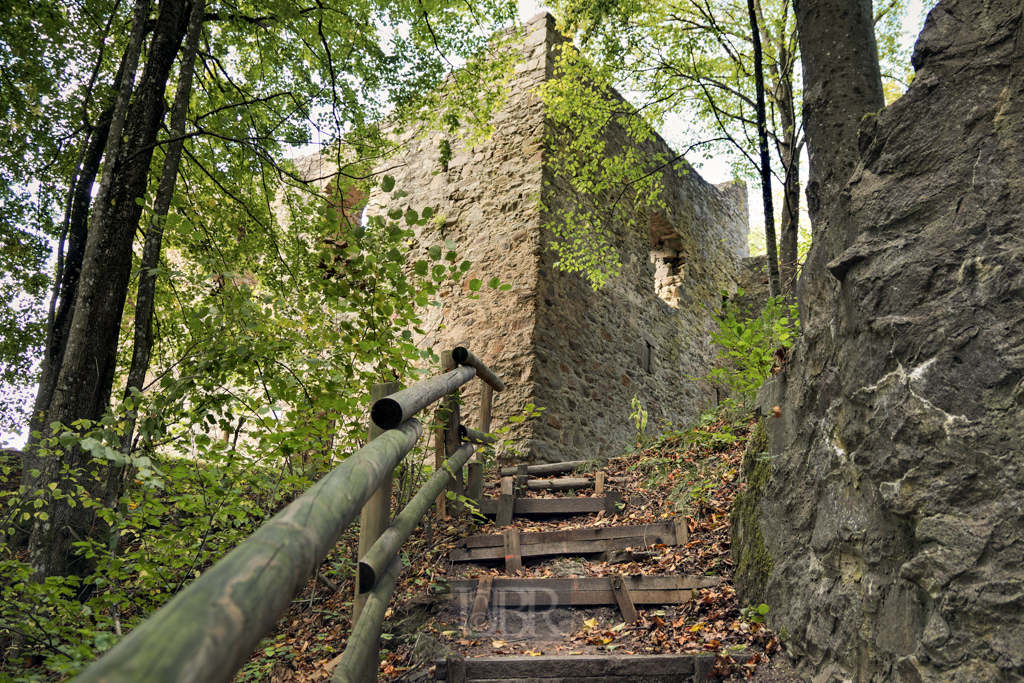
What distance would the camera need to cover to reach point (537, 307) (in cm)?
649

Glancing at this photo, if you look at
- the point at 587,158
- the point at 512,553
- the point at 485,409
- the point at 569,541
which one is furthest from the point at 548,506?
the point at 587,158

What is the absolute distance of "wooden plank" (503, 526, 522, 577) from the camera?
351 cm

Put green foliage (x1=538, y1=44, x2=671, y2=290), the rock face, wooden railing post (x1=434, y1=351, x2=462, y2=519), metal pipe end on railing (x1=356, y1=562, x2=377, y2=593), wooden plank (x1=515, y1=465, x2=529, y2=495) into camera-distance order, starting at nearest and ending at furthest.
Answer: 1. the rock face
2. metal pipe end on railing (x1=356, y1=562, x2=377, y2=593)
3. wooden railing post (x1=434, y1=351, x2=462, y2=519)
4. wooden plank (x1=515, y1=465, x2=529, y2=495)
5. green foliage (x1=538, y1=44, x2=671, y2=290)

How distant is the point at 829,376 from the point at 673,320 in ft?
22.6

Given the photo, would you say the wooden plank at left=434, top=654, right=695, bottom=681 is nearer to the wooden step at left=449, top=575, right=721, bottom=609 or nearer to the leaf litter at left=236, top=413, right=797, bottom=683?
the leaf litter at left=236, top=413, right=797, bottom=683

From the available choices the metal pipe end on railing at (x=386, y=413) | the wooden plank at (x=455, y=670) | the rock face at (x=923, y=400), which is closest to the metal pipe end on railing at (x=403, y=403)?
the metal pipe end on railing at (x=386, y=413)

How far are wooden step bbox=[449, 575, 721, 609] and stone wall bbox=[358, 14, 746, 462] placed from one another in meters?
2.85

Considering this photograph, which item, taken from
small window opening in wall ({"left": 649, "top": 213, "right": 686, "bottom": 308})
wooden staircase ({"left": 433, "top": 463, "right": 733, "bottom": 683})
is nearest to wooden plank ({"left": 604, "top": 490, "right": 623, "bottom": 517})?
wooden staircase ({"left": 433, "top": 463, "right": 733, "bottom": 683})

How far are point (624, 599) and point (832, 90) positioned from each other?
2.66 m

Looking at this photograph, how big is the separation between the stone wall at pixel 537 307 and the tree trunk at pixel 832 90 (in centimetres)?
367

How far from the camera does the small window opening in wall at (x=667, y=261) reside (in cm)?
960

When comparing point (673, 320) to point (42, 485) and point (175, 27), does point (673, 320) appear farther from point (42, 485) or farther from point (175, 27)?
point (42, 485)

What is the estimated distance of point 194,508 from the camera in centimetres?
272

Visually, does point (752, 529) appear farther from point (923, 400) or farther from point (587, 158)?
point (587, 158)
